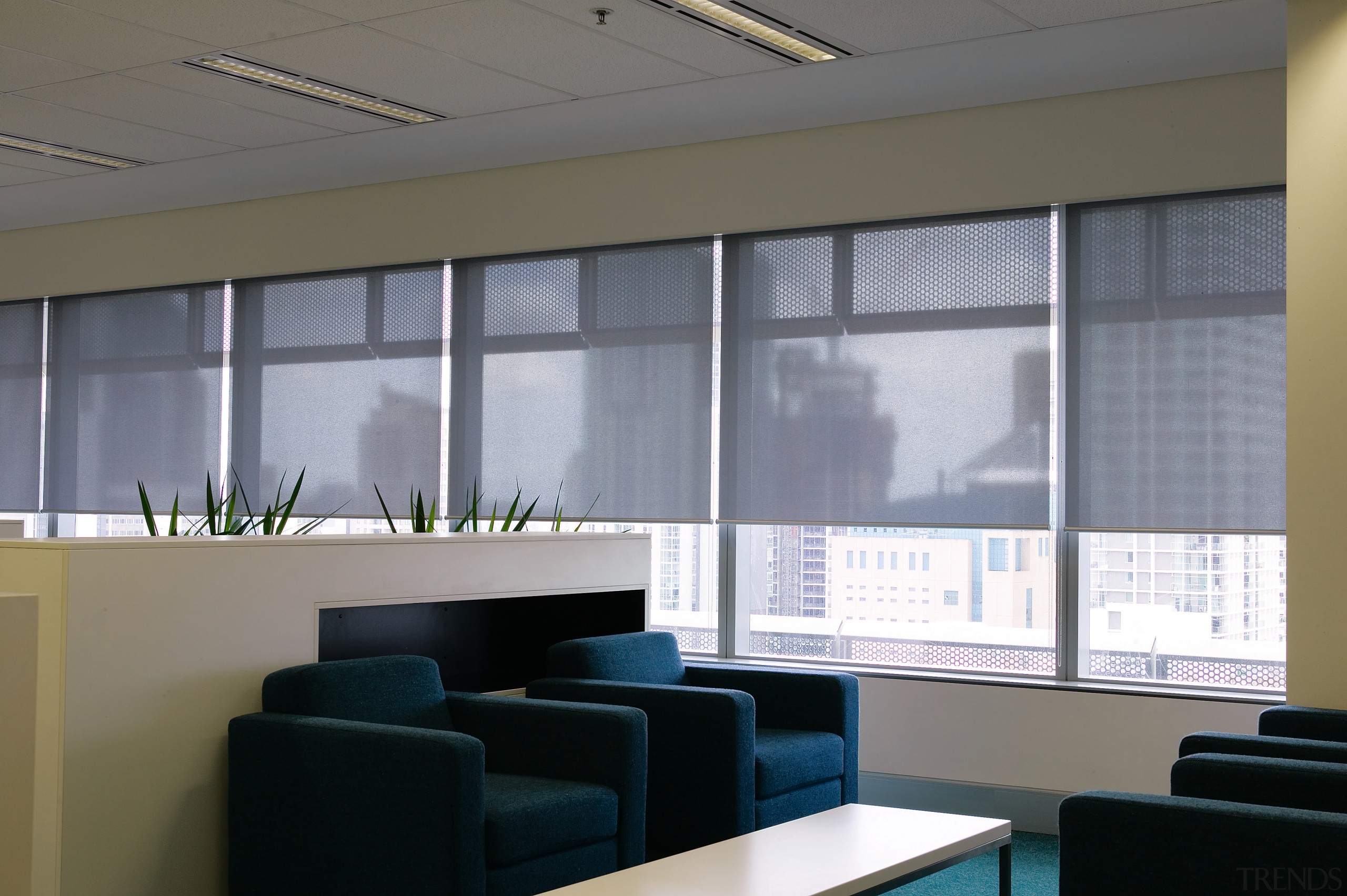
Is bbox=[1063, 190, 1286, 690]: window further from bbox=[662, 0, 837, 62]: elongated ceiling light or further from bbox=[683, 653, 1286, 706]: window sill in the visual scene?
bbox=[662, 0, 837, 62]: elongated ceiling light

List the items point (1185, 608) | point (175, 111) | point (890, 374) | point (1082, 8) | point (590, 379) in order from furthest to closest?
point (590, 379)
point (890, 374)
point (175, 111)
point (1185, 608)
point (1082, 8)

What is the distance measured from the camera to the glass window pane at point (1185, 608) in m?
5.11

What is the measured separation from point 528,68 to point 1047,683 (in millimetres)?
3379

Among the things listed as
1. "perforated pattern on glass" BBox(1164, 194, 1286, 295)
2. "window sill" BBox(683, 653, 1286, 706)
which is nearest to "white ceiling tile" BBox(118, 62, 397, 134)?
"window sill" BBox(683, 653, 1286, 706)

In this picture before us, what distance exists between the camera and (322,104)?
553 centimetres

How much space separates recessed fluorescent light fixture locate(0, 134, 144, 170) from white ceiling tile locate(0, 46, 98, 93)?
922 mm

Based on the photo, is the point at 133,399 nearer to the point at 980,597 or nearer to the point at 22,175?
the point at 22,175

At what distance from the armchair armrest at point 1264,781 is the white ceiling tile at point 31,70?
4735 mm

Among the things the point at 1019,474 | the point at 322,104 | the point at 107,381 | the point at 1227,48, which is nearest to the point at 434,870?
the point at 1019,474

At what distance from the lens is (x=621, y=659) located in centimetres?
472

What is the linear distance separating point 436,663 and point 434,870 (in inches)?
41.9

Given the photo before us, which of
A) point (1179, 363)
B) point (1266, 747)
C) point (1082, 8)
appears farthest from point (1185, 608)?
point (1082, 8)

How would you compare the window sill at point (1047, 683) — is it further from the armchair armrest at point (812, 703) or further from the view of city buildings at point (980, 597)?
the armchair armrest at point (812, 703)

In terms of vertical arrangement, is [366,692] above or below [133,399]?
below
